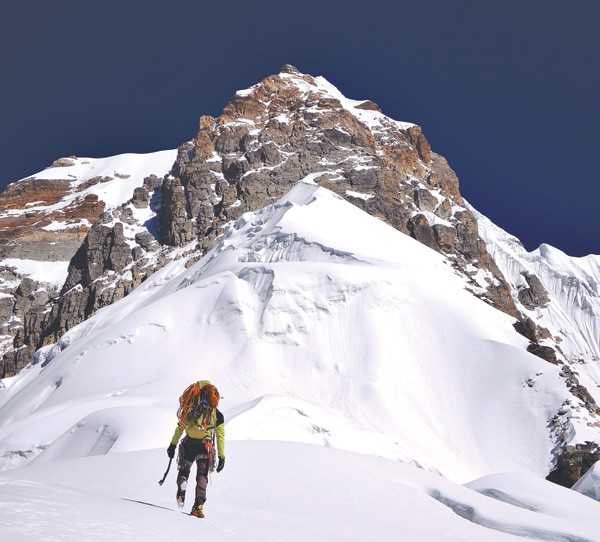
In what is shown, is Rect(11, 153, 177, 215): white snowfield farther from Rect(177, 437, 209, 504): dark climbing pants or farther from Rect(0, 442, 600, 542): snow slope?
Rect(177, 437, 209, 504): dark climbing pants

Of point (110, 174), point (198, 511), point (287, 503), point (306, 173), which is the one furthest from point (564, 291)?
point (198, 511)

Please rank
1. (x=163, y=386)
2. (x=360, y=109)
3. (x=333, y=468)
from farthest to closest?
1. (x=360, y=109)
2. (x=163, y=386)
3. (x=333, y=468)

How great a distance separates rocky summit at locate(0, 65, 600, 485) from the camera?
81.4 metres

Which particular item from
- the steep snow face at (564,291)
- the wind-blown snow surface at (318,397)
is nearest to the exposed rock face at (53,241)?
the wind-blown snow surface at (318,397)

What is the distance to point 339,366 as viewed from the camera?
39.5 m

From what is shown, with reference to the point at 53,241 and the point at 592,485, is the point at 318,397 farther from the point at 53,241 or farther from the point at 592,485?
the point at 53,241

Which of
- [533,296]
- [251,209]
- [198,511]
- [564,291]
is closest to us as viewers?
[198,511]

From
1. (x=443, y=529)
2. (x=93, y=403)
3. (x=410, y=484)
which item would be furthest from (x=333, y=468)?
(x=93, y=403)

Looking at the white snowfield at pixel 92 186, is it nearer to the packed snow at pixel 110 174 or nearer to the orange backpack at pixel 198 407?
the packed snow at pixel 110 174

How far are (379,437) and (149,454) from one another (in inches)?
737

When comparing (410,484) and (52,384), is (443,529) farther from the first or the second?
(52,384)

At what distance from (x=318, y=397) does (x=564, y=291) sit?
10750cm

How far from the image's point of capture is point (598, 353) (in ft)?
338

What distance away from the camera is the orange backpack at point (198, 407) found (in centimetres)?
861
